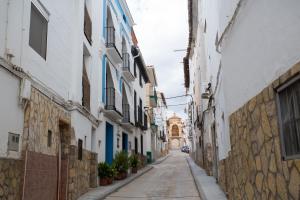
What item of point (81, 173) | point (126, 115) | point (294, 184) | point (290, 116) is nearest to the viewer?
point (294, 184)

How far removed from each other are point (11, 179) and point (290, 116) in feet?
16.6

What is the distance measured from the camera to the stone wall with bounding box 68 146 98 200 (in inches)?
436

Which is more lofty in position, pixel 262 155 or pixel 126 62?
pixel 126 62

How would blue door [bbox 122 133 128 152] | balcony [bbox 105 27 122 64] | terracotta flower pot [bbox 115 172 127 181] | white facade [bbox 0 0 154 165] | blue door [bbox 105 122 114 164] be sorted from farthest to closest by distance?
blue door [bbox 122 133 128 152] → blue door [bbox 105 122 114 164] → terracotta flower pot [bbox 115 172 127 181] → balcony [bbox 105 27 122 64] → white facade [bbox 0 0 154 165]

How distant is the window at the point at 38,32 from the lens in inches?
342

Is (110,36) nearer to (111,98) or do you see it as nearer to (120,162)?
(111,98)

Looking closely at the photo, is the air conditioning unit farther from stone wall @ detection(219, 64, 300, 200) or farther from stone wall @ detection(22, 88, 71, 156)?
stone wall @ detection(219, 64, 300, 200)

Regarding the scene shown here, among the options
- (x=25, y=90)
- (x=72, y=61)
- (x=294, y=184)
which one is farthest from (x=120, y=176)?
(x=294, y=184)

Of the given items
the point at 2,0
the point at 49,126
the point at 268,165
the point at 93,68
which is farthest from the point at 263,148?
the point at 93,68

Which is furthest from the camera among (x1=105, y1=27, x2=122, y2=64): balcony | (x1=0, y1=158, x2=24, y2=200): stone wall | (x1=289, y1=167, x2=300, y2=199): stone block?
(x1=105, y1=27, x2=122, y2=64): balcony

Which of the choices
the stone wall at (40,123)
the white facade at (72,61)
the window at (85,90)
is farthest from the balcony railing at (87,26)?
the stone wall at (40,123)

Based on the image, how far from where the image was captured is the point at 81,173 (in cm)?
1234

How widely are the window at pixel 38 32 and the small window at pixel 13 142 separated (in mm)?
2379

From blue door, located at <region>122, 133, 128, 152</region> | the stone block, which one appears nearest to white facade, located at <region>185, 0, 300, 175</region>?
the stone block
